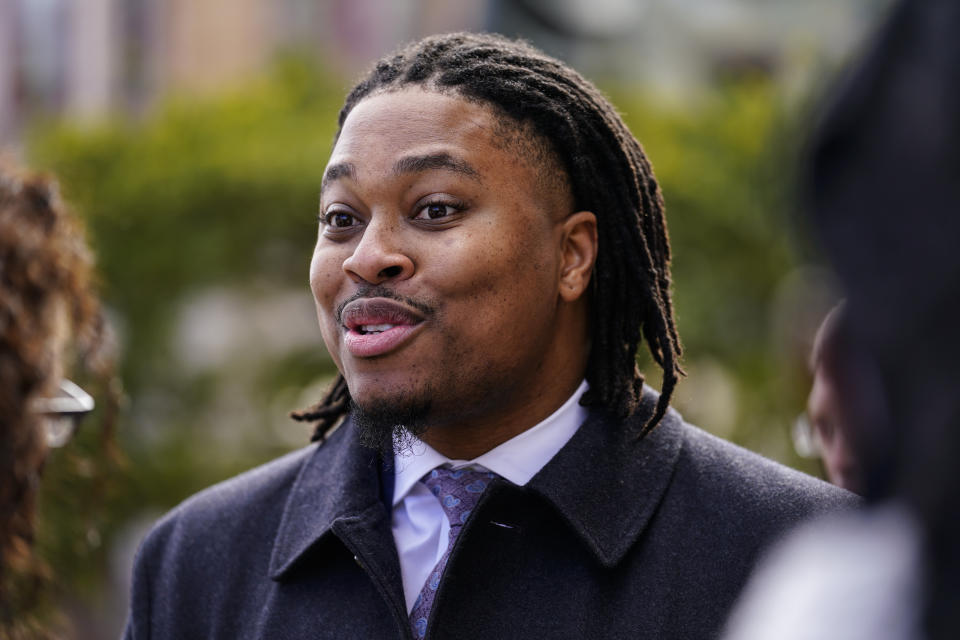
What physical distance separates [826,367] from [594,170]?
168cm

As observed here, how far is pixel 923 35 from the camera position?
925mm

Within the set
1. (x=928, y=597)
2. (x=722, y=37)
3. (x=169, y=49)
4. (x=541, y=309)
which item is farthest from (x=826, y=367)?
(x=169, y=49)

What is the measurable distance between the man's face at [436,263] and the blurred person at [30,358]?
85cm

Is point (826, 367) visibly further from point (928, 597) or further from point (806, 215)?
point (928, 597)

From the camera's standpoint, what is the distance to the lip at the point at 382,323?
2.44 m

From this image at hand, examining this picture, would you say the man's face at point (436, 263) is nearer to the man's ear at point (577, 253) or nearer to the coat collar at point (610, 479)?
the man's ear at point (577, 253)

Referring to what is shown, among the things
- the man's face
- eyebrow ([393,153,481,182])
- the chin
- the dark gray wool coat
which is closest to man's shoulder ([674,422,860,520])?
the dark gray wool coat

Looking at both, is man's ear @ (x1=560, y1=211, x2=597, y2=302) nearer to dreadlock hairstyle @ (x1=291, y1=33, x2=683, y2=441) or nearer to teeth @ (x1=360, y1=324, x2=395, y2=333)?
dreadlock hairstyle @ (x1=291, y1=33, x2=683, y2=441)

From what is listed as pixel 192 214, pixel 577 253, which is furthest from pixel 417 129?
pixel 192 214

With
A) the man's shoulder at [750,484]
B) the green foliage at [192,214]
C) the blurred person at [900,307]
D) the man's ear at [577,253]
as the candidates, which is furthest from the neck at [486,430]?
the green foliage at [192,214]

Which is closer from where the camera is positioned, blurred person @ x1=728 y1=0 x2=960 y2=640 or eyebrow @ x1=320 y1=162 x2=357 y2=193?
blurred person @ x1=728 y1=0 x2=960 y2=640

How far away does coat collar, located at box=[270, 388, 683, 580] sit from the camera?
2500mm

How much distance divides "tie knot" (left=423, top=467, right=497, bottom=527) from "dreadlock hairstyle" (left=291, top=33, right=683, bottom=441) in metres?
0.33

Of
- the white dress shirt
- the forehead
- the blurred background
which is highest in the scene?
the forehead
